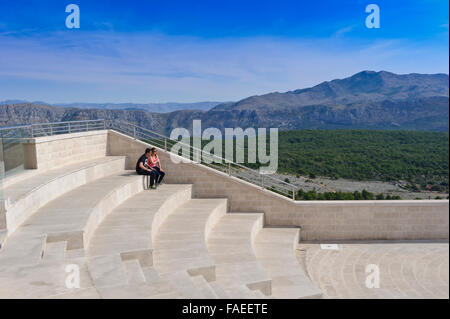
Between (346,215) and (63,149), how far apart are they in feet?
27.8

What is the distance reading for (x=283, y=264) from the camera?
761cm

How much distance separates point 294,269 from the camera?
730 centimetres

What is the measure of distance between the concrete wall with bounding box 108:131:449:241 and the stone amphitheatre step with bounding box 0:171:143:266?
359cm

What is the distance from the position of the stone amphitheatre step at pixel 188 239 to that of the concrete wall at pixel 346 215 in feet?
2.86

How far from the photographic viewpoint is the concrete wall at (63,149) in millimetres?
8422

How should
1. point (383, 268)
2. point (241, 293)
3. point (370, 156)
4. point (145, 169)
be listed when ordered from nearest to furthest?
point (241, 293) → point (383, 268) → point (145, 169) → point (370, 156)

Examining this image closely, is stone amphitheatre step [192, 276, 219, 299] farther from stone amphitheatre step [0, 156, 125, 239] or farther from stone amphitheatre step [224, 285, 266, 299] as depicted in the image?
stone amphitheatre step [0, 156, 125, 239]

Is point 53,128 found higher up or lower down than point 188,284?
higher up

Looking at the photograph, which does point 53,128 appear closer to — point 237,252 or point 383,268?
point 237,252

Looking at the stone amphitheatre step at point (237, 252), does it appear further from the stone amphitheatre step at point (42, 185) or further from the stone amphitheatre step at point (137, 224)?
the stone amphitheatre step at point (42, 185)

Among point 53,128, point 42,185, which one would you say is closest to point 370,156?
point 53,128

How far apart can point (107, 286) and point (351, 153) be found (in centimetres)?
3733

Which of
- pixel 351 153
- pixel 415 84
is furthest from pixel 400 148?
pixel 415 84

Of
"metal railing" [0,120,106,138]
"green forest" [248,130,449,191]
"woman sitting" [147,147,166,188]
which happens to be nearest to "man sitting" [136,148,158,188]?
"woman sitting" [147,147,166,188]
